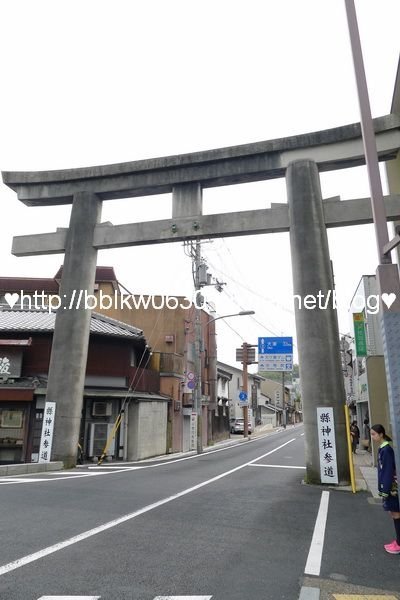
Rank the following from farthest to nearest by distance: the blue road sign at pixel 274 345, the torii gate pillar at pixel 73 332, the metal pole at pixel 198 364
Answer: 1. the blue road sign at pixel 274 345
2. the metal pole at pixel 198 364
3. the torii gate pillar at pixel 73 332

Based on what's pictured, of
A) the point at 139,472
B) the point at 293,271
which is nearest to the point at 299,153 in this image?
the point at 293,271

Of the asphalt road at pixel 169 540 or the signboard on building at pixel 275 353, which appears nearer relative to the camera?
the asphalt road at pixel 169 540

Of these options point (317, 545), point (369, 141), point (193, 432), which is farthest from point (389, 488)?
point (193, 432)

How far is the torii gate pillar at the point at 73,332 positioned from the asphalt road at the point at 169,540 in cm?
432

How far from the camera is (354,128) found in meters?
14.1

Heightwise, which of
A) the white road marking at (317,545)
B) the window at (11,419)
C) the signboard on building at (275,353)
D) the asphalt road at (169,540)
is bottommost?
the white road marking at (317,545)

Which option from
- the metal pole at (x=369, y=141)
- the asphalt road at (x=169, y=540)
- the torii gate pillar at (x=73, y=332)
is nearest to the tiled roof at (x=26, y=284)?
the torii gate pillar at (x=73, y=332)

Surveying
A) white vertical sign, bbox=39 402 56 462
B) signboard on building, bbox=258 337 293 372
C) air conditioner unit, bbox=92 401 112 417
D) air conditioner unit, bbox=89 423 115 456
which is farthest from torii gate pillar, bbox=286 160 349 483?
signboard on building, bbox=258 337 293 372

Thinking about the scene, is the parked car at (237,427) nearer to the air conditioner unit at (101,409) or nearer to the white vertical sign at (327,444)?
the air conditioner unit at (101,409)

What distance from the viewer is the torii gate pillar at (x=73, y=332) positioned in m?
15.0

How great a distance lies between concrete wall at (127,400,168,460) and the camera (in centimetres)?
2175

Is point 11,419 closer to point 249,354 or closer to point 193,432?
point 193,432

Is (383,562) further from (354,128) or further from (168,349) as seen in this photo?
(168,349)

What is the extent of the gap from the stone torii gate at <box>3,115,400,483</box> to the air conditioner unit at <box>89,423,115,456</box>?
18.1 ft
